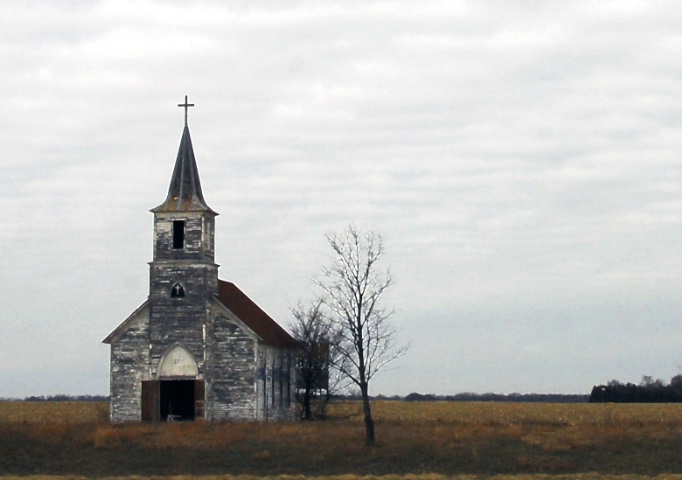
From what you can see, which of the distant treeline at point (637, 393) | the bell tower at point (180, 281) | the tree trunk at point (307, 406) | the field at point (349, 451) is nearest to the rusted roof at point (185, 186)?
the bell tower at point (180, 281)

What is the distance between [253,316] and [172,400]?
6714mm

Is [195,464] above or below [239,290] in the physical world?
below

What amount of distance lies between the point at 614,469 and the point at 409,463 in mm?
7377

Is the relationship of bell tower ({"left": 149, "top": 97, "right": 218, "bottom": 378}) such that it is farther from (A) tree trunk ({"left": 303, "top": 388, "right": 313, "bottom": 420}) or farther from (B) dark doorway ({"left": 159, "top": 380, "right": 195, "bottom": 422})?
(A) tree trunk ({"left": 303, "top": 388, "right": 313, "bottom": 420})

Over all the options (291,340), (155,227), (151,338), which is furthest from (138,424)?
(291,340)

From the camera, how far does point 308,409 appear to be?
68062 millimetres

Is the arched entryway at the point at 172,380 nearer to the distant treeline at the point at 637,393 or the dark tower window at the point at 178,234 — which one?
the dark tower window at the point at 178,234

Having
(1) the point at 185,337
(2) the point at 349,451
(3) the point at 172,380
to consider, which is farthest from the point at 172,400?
(2) the point at 349,451

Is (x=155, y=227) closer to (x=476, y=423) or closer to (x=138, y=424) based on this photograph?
(x=138, y=424)

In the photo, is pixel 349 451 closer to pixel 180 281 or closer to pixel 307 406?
pixel 180 281

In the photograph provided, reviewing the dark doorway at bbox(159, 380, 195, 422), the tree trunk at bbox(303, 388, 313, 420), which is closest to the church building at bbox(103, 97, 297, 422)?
the dark doorway at bbox(159, 380, 195, 422)

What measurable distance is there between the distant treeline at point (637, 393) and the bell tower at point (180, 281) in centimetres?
4880

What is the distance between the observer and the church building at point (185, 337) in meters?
56.8

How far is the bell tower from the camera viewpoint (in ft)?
186
